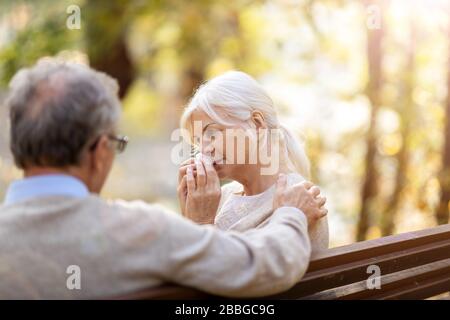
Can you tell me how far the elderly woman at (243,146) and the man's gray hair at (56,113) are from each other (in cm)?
76

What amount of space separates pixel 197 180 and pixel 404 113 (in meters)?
4.92

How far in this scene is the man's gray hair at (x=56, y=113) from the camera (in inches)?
50.1

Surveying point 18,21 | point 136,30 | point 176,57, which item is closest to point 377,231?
point 176,57

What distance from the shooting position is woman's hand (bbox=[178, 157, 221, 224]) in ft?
6.77

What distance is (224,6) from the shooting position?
762 centimetres

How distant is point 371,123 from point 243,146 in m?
4.90

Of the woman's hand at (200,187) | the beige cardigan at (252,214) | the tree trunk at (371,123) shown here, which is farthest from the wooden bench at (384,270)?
the tree trunk at (371,123)

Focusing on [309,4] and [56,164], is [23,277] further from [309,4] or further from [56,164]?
[309,4]

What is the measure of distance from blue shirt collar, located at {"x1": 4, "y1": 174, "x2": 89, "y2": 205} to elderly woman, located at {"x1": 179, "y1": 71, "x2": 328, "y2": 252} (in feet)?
2.53

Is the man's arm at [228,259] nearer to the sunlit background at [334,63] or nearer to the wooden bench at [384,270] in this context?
the wooden bench at [384,270]

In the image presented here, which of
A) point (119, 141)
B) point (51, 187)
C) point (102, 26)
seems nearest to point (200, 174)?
point (119, 141)

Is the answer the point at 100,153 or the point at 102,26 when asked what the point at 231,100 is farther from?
the point at 102,26

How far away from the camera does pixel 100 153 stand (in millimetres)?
1359
